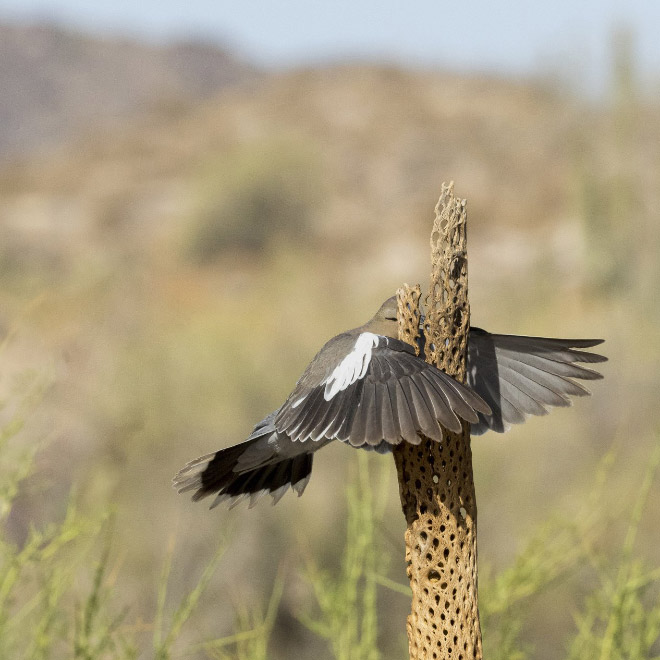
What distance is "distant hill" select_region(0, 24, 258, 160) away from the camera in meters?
72.5

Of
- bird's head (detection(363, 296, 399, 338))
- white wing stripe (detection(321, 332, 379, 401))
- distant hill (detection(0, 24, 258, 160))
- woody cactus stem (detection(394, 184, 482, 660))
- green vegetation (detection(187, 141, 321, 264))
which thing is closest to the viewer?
woody cactus stem (detection(394, 184, 482, 660))

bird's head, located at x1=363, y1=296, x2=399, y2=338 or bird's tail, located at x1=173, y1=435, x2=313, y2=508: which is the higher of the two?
bird's head, located at x1=363, y1=296, x2=399, y2=338

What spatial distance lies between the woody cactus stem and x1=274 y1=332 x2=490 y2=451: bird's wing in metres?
0.08

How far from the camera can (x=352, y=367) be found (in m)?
2.08

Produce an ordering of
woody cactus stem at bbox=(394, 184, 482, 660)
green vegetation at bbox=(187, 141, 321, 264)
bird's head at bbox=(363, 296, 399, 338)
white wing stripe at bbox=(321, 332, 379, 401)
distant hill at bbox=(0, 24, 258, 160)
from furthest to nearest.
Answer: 1. distant hill at bbox=(0, 24, 258, 160)
2. green vegetation at bbox=(187, 141, 321, 264)
3. bird's head at bbox=(363, 296, 399, 338)
4. white wing stripe at bbox=(321, 332, 379, 401)
5. woody cactus stem at bbox=(394, 184, 482, 660)

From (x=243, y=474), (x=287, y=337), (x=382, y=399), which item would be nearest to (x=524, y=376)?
(x=382, y=399)

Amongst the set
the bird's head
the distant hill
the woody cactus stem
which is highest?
the distant hill

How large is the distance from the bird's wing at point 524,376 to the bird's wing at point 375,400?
293mm

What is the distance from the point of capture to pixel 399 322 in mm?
2037

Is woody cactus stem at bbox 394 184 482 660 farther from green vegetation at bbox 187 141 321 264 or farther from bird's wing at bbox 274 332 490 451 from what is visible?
green vegetation at bbox 187 141 321 264

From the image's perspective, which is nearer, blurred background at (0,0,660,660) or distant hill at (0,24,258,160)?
blurred background at (0,0,660,660)

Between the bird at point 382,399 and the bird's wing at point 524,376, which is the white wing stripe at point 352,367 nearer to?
the bird at point 382,399

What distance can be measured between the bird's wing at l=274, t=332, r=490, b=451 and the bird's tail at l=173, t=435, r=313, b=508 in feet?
0.46

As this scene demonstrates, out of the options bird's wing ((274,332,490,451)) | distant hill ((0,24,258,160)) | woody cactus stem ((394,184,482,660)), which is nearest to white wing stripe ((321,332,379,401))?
bird's wing ((274,332,490,451))
